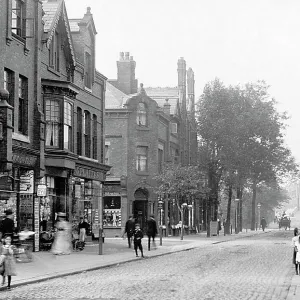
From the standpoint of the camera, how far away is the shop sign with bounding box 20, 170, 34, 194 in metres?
31.5

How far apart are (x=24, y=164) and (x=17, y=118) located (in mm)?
1810

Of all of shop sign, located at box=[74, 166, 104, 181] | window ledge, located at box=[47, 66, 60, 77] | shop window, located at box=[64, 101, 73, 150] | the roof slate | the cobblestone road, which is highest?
the roof slate

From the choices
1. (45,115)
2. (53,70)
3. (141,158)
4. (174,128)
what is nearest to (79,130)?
(53,70)

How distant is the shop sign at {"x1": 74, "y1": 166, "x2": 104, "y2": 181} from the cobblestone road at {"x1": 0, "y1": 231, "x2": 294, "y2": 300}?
451 inches

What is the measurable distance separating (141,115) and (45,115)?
93.2 ft

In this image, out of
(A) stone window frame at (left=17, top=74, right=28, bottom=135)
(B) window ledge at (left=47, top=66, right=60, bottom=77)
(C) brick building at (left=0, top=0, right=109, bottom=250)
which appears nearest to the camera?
(C) brick building at (left=0, top=0, right=109, bottom=250)

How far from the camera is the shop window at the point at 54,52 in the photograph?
35156 millimetres

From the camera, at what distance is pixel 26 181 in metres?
31.8

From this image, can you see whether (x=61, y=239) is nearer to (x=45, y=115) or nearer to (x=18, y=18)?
(x=45, y=115)

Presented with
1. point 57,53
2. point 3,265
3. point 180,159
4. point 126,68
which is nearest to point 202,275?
point 3,265

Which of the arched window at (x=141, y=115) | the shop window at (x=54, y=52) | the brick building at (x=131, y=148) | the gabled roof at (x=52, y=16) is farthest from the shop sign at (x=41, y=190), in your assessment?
the arched window at (x=141, y=115)

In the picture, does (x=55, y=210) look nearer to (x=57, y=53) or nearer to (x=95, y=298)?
(x=57, y=53)

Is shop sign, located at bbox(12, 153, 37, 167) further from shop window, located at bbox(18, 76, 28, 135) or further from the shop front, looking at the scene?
the shop front

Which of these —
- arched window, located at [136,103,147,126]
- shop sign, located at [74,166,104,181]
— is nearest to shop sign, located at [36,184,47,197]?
shop sign, located at [74,166,104,181]
